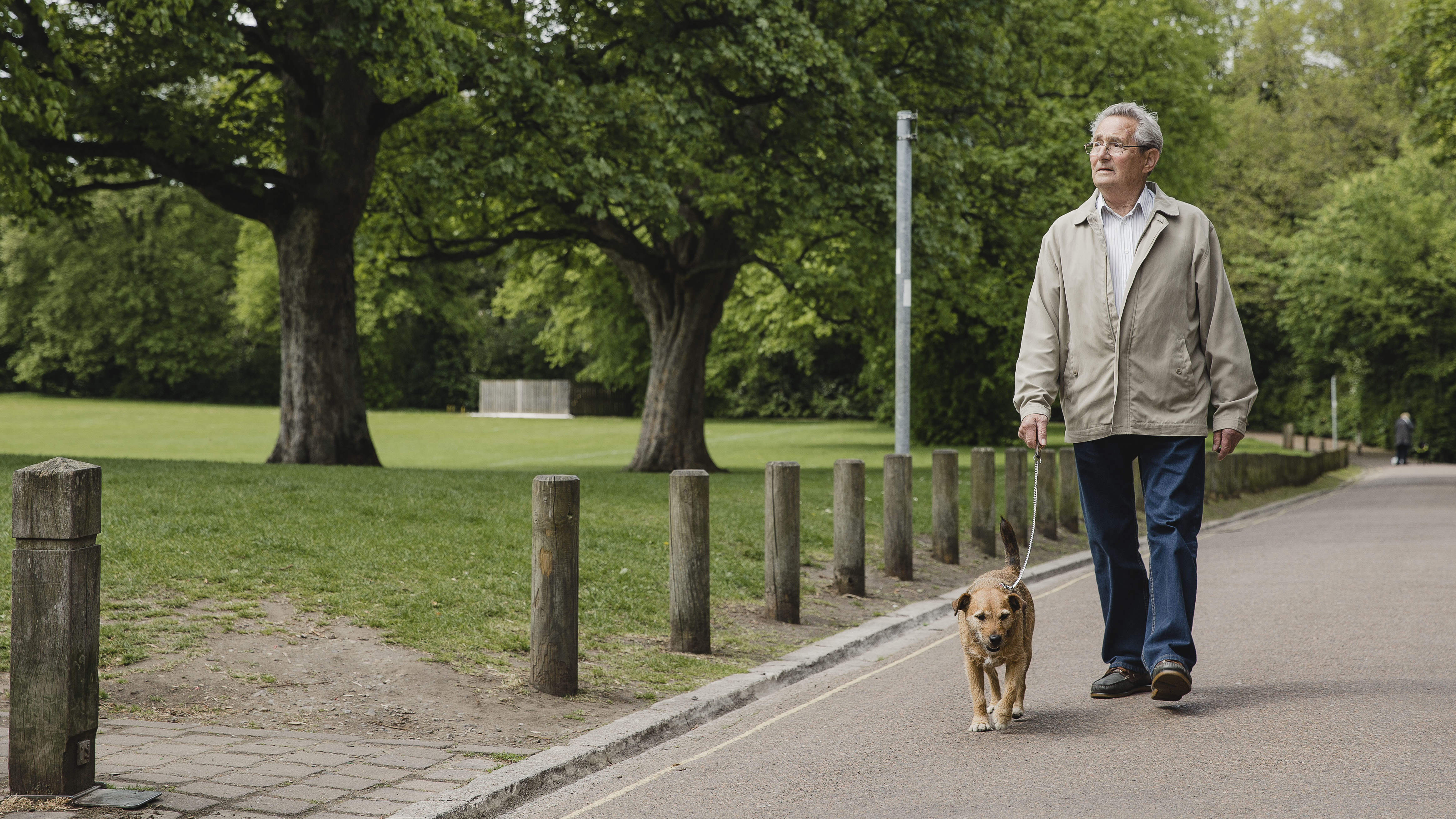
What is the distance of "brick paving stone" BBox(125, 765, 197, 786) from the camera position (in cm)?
426

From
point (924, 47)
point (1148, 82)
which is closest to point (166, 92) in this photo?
point (924, 47)

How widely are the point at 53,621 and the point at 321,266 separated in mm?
13839

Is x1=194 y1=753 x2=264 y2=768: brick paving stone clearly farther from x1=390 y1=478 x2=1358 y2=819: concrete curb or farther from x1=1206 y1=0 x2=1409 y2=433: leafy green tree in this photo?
x1=1206 y1=0 x2=1409 y2=433: leafy green tree

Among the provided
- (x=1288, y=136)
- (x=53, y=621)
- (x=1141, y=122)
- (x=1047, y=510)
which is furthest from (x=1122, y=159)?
(x=1288, y=136)

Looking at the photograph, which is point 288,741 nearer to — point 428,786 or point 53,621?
point 428,786

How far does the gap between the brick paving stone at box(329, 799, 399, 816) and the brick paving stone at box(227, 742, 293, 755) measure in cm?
68

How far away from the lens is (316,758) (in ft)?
15.3

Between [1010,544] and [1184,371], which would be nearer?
[1184,371]

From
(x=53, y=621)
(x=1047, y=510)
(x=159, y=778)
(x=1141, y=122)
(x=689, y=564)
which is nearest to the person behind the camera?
(x=53, y=621)

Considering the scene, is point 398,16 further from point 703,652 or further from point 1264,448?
point 1264,448

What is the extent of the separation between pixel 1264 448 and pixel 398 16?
111ft

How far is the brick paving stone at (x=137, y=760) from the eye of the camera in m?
4.45

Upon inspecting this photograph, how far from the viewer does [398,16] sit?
13898 millimetres

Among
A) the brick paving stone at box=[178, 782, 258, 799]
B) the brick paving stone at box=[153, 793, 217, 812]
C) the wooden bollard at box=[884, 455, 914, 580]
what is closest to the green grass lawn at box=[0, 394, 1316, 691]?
the wooden bollard at box=[884, 455, 914, 580]
